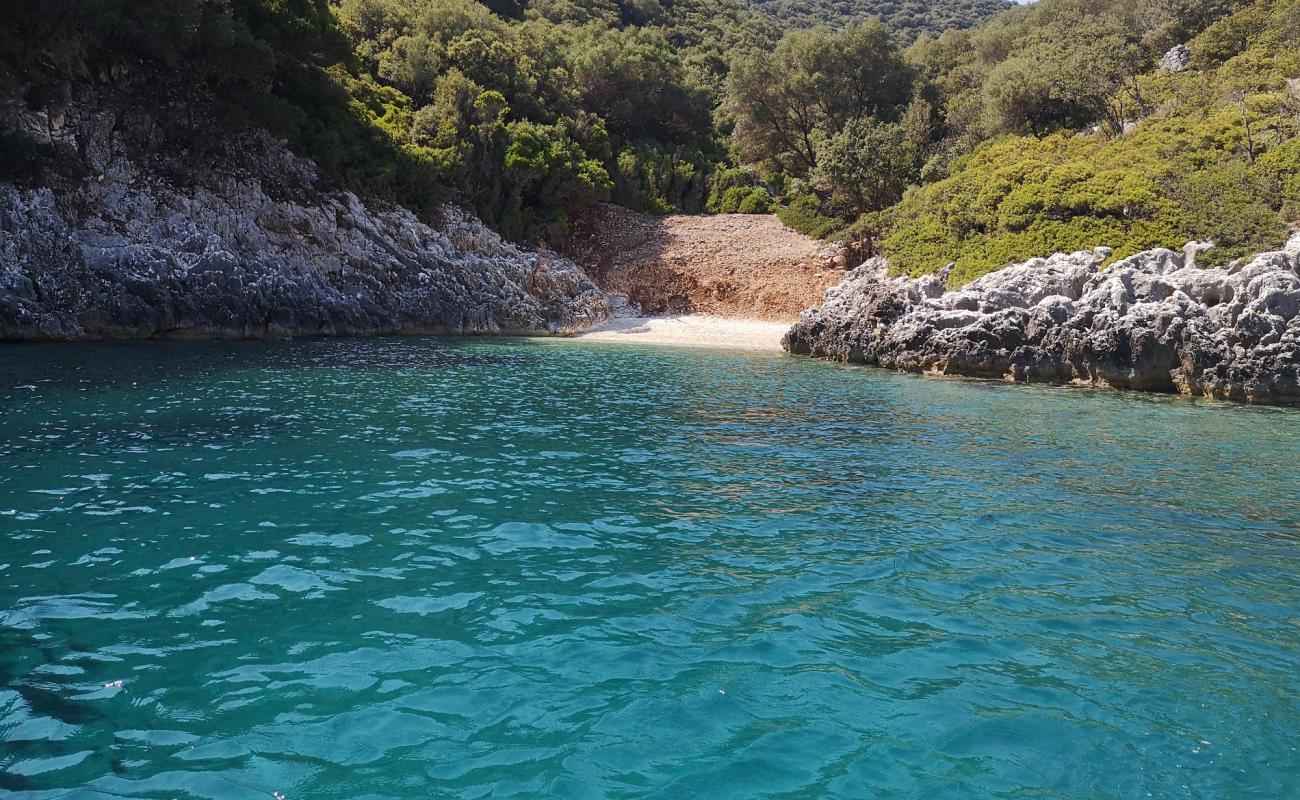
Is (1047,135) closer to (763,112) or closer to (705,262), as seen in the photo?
(763,112)

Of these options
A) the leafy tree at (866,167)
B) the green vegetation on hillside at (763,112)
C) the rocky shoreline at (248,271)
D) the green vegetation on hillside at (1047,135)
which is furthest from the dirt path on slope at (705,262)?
the rocky shoreline at (248,271)

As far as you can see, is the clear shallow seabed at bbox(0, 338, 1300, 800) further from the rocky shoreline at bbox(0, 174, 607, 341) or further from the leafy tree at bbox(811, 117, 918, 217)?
the leafy tree at bbox(811, 117, 918, 217)

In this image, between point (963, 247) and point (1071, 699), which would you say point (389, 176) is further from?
point (1071, 699)

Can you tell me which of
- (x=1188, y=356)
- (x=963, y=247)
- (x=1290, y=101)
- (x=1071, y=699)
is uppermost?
(x=1290, y=101)

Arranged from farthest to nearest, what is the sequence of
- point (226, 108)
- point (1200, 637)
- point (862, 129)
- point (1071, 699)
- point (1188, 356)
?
point (862, 129), point (226, 108), point (1188, 356), point (1200, 637), point (1071, 699)

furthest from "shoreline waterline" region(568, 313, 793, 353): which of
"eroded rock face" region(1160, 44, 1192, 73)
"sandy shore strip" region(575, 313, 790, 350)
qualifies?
"eroded rock face" region(1160, 44, 1192, 73)

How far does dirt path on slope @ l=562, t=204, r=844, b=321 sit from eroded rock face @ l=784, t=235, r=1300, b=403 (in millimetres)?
11144

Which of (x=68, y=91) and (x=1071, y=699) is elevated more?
(x=68, y=91)

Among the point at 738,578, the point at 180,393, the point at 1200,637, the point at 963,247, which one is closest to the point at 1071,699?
the point at 1200,637

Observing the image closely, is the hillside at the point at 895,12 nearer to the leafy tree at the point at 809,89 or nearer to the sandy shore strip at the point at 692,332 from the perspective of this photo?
the leafy tree at the point at 809,89

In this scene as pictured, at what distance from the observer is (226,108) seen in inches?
1196

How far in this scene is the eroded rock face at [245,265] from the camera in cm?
2534

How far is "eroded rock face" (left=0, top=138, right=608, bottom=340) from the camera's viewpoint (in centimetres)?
2534

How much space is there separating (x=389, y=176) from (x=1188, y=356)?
30976 mm
